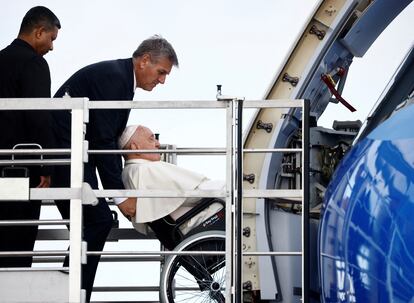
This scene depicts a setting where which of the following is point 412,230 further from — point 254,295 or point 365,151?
point 254,295

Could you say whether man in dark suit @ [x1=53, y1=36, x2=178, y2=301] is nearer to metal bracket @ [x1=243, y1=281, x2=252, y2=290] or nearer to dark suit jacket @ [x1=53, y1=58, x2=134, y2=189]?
dark suit jacket @ [x1=53, y1=58, x2=134, y2=189]

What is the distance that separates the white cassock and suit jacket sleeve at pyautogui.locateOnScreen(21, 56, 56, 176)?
0.61 meters

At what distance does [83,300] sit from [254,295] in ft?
4.89

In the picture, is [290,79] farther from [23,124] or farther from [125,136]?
[23,124]

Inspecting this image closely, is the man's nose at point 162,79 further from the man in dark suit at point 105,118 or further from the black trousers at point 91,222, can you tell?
the black trousers at point 91,222

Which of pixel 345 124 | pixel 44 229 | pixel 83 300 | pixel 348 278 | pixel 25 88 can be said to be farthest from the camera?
pixel 44 229

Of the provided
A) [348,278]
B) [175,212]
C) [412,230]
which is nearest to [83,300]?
[175,212]

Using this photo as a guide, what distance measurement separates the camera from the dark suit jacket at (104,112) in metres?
7.29

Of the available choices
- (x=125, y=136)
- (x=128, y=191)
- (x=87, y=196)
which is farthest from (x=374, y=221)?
(x=125, y=136)

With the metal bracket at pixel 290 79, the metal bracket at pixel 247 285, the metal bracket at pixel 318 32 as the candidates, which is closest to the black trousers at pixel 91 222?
the metal bracket at pixel 247 285

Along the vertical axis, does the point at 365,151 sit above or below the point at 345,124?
below

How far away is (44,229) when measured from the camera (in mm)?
8641

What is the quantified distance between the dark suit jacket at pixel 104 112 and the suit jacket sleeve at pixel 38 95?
0.27 metres

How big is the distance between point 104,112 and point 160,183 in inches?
23.3
